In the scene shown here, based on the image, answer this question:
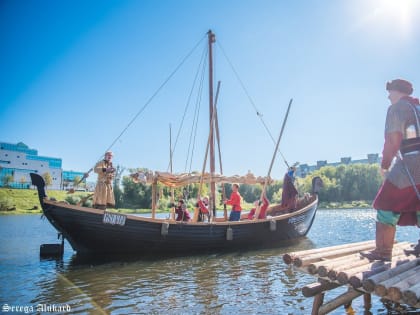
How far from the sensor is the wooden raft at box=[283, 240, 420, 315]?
353cm

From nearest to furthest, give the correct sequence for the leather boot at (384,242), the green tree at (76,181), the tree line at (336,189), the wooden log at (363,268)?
the wooden log at (363,268), the leather boot at (384,242), the green tree at (76,181), the tree line at (336,189)

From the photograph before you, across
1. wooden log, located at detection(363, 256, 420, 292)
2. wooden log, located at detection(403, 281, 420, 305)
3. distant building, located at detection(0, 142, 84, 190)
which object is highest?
distant building, located at detection(0, 142, 84, 190)

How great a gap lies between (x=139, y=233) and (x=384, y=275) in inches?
369

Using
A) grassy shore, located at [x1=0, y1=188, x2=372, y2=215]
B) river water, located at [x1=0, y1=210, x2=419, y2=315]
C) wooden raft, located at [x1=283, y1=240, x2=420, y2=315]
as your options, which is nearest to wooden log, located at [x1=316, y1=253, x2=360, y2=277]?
wooden raft, located at [x1=283, y1=240, x2=420, y2=315]

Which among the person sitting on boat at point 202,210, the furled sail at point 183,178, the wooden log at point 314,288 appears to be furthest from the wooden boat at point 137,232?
the wooden log at point 314,288

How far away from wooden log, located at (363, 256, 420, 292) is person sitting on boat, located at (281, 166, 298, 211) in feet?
42.3

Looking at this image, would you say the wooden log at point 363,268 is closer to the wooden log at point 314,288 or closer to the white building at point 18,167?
the wooden log at point 314,288

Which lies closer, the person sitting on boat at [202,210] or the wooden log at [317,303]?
the wooden log at [317,303]

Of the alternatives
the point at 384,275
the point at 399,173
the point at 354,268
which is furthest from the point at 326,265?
the point at 399,173

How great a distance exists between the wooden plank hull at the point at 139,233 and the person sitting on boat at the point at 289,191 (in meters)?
3.26

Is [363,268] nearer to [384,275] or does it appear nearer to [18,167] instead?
[384,275]

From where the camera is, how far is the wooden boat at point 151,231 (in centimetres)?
1120

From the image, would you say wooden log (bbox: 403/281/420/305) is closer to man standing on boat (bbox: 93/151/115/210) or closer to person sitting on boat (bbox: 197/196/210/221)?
man standing on boat (bbox: 93/151/115/210)

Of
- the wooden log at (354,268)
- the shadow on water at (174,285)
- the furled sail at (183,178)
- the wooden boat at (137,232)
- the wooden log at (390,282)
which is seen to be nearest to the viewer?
the wooden log at (390,282)
